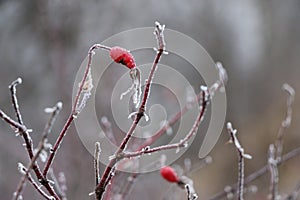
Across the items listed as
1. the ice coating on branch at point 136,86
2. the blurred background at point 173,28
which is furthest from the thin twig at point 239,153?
the blurred background at point 173,28

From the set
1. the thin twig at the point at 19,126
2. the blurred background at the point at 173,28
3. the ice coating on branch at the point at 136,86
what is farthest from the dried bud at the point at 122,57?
the blurred background at the point at 173,28

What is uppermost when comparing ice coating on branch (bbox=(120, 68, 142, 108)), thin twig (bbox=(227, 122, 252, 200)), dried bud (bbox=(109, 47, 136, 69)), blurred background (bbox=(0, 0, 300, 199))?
blurred background (bbox=(0, 0, 300, 199))

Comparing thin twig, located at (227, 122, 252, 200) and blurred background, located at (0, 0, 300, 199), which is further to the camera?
blurred background, located at (0, 0, 300, 199)

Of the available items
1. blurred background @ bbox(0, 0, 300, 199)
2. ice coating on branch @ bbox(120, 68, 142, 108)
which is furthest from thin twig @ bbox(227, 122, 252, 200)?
blurred background @ bbox(0, 0, 300, 199)

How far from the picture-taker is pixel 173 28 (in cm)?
358

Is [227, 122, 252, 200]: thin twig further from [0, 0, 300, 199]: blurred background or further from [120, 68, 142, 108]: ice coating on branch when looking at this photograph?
[0, 0, 300, 199]: blurred background

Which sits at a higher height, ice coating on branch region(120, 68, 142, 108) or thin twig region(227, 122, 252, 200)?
ice coating on branch region(120, 68, 142, 108)

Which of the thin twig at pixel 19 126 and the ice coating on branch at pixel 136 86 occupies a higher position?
the ice coating on branch at pixel 136 86

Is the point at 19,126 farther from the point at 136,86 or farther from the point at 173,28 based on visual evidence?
the point at 173,28

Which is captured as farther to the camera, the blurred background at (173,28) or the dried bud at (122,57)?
the blurred background at (173,28)

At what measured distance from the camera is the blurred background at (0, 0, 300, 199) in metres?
1.93

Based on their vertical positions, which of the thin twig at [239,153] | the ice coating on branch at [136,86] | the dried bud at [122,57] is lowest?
the thin twig at [239,153]

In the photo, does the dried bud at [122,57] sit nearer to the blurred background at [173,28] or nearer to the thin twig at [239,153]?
the thin twig at [239,153]

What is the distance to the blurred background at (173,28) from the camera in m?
1.93
